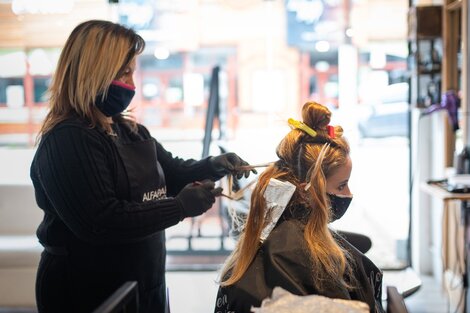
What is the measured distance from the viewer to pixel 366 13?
3.94 m

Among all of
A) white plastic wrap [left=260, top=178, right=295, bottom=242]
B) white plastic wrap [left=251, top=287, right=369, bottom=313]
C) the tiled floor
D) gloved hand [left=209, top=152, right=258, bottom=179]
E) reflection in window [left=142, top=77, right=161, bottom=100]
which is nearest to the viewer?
white plastic wrap [left=251, top=287, right=369, bottom=313]

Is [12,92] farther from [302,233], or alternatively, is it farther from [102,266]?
[302,233]

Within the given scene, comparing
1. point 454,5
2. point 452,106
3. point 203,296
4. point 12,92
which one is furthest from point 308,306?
point 12,92

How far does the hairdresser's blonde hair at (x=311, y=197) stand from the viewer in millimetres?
1414

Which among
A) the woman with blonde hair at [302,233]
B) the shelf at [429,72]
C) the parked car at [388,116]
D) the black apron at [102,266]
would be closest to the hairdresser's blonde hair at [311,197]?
the woman with blonde hair at [302,233]

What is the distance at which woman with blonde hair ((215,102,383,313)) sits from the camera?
1.39 meters

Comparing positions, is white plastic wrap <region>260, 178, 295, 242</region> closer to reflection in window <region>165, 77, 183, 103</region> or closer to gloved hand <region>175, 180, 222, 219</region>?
gloved hand <region>175, 180, 222, 219</region>

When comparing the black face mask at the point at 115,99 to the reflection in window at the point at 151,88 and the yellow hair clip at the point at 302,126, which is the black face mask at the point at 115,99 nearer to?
the yellow hair clip at the point at 302,126

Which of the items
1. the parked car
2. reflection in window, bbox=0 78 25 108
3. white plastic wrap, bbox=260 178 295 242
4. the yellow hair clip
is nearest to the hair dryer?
the parked car

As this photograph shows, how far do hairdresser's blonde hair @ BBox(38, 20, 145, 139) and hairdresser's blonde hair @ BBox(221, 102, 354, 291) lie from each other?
498 millimetres

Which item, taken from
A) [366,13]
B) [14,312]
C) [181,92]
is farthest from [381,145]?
[14,312]

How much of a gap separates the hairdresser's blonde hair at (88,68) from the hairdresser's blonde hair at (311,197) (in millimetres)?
498

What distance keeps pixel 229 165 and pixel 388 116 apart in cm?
247

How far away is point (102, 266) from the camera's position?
5.03ft
